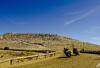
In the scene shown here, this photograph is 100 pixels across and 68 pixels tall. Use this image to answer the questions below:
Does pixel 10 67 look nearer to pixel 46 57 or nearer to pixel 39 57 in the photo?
pixel 39 57

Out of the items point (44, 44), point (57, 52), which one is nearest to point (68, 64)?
point (57, 52)

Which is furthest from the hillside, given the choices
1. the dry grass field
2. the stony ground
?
the stony ground

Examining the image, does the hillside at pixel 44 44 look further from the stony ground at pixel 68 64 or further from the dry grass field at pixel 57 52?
the stony ground at pixel 68 64

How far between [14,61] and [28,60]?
10.7 ft

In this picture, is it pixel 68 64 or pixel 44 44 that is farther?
pixel 44 44

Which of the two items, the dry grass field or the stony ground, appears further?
the dry grass field

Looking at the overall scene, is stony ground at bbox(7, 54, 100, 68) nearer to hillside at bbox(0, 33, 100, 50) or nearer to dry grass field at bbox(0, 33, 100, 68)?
dry grass field at bbox(0, 33, 100, 68)

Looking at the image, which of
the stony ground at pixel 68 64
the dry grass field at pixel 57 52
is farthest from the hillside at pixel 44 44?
the stony ground at pixel 68 64

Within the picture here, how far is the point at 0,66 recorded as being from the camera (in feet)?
47.0

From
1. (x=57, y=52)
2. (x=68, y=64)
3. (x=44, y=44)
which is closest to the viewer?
(x=68, y=64)

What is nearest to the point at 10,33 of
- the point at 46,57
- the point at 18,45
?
the point at 18,45

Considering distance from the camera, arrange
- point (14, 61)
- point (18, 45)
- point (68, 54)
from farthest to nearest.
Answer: point (18, 45)
point (68, 54)
point (14, 61)

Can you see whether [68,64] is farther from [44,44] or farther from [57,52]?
[44,44]

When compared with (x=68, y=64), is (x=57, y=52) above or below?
below
